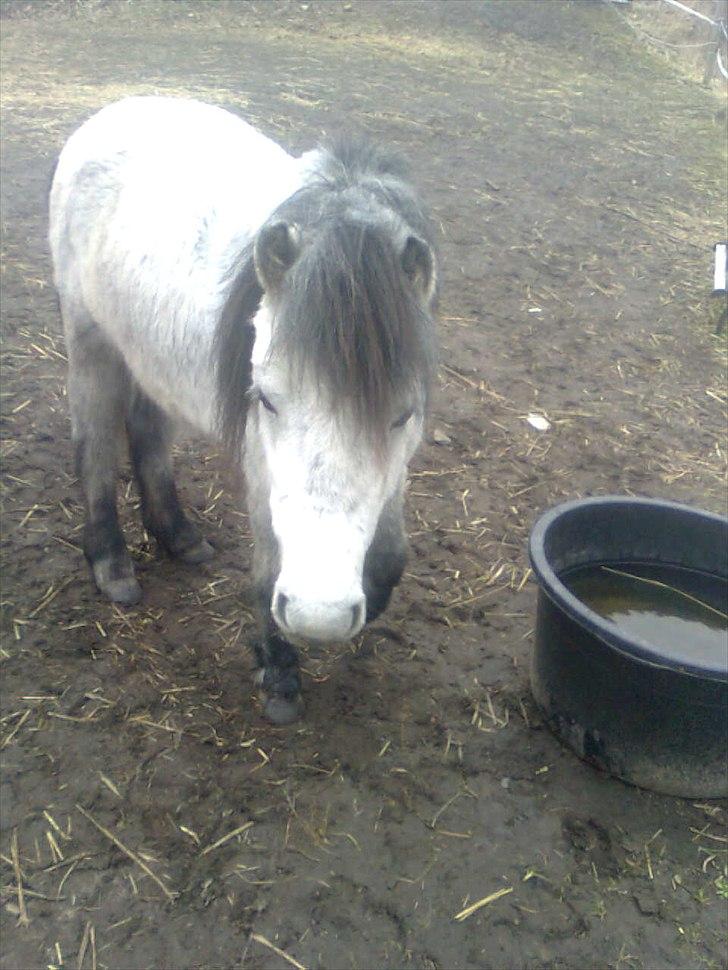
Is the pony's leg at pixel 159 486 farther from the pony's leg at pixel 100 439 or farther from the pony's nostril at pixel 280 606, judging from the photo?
the pony's nostril at pixel 280 606

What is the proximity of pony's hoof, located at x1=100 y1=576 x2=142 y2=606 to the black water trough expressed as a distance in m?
1.62

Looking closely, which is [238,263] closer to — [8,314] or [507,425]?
[507,425]

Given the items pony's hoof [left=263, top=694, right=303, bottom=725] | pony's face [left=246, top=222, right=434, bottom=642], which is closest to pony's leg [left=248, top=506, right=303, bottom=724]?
pony's hoof [left=263, top=694, right=303, bottom=725]

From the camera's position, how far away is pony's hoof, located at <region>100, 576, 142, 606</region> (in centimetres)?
337

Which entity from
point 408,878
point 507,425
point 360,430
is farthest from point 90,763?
point 507,425

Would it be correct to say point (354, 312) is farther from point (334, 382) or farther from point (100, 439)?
point (100, 439)

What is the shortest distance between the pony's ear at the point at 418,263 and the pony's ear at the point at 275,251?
28 cm

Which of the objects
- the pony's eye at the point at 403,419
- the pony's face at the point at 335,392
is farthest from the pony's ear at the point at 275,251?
the pony's eye at the point at 403,419

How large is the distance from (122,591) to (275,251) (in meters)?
1.80

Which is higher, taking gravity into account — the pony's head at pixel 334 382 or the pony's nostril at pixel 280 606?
the pony's head at pixel 334 382

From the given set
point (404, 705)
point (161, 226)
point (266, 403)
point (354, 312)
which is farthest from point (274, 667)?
point (161, 226)

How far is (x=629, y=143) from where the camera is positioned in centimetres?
910

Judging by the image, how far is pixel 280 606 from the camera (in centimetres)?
194

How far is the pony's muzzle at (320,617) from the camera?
185 centimetres
